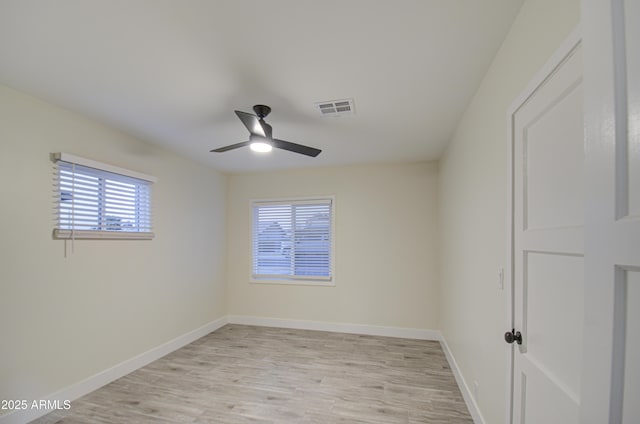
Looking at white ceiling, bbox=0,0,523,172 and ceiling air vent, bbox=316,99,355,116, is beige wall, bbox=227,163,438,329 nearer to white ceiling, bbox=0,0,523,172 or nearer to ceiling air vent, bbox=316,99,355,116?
white ceiling, bbox=0,0,523,172

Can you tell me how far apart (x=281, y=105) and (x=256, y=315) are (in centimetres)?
351

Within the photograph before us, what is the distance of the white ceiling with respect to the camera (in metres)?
1.37

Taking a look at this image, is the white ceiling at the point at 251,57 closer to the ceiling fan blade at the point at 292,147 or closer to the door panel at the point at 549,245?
the ceiling fan blade at the point at 292,147

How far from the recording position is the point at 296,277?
4539 mm

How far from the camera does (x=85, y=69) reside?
184cm

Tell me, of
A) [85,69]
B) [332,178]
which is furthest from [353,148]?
[85,69]

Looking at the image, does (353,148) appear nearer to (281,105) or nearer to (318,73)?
(281,105)

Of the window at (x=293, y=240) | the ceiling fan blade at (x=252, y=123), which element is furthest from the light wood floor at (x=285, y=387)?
the ceiling fan blade at (x=252, y=123)

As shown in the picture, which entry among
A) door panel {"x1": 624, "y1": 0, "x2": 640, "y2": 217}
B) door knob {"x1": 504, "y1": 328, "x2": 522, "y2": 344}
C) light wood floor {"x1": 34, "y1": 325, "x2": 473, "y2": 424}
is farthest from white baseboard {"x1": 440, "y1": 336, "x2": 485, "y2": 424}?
door panel {"x1": 624, "y1": 0, "x2": 640, "y2": 217}

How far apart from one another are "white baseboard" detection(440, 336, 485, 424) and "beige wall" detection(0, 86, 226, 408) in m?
3.25

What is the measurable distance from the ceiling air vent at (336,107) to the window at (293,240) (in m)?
2.07

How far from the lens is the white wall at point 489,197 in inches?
48.2

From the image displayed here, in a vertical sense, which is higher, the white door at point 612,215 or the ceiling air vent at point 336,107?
the ceiling air vent at point 336,107

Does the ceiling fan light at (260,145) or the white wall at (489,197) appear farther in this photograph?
the ceiling fan light at (260,145)
